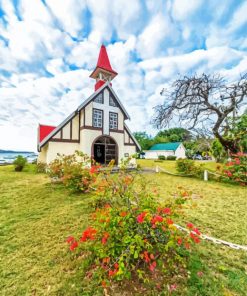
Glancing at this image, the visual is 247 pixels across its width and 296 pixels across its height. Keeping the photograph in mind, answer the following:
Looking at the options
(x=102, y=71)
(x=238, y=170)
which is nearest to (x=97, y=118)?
(x=102, y=71)

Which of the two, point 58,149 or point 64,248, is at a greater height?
point 58,149

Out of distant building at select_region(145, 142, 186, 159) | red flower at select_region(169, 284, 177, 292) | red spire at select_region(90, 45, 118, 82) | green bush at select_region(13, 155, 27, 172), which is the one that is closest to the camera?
red flower at select_region(169, 284, 177, 292)

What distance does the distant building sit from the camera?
41.4 meters

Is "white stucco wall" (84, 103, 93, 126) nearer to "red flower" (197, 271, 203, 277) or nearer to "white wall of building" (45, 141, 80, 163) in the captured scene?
"white wall of building" (45, 141, 80, 163)

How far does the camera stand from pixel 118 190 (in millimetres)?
3047

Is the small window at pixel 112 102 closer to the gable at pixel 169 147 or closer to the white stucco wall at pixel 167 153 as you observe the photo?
the gable at pixel 169 147

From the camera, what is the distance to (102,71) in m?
16.9

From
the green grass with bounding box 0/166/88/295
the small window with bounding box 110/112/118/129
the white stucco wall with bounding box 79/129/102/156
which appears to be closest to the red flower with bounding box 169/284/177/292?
the green grass with bounding box 0/166/88/295

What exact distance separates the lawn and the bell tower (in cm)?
1388

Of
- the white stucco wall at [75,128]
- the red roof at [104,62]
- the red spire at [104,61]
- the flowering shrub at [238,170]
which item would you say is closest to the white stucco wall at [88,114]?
the white stucco wall at [75,128]

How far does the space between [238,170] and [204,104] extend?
5.18 metres

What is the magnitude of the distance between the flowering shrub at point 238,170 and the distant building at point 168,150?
31.5m

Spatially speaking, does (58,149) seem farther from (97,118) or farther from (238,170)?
(238,170)

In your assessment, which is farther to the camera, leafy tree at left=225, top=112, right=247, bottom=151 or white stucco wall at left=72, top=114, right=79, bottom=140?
white stucco wall at left=72, top=114, right=79, bottom=140
